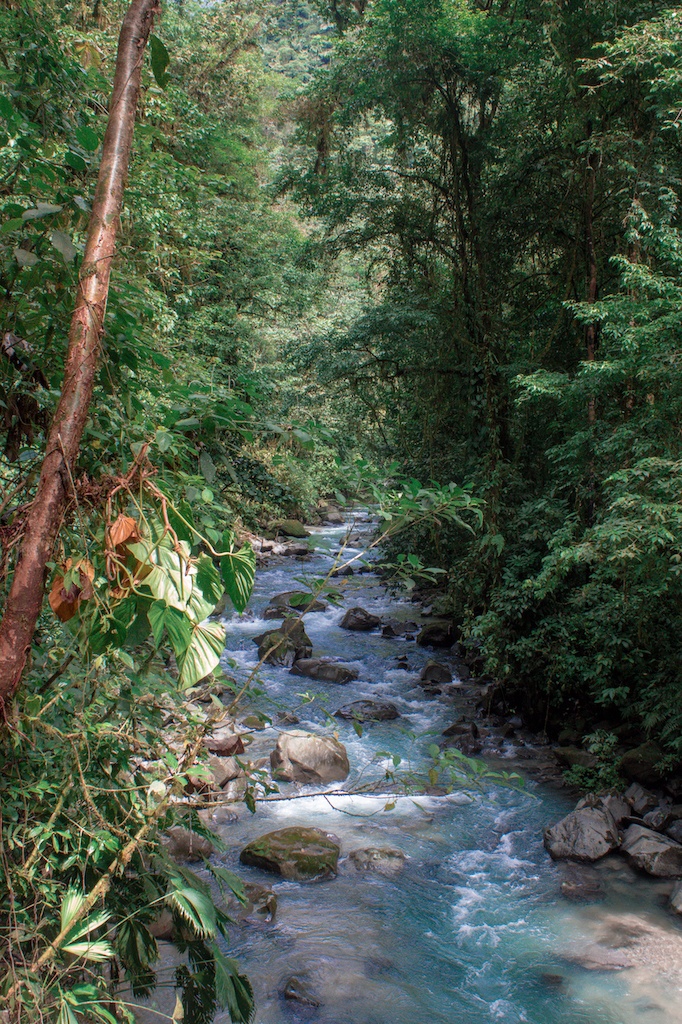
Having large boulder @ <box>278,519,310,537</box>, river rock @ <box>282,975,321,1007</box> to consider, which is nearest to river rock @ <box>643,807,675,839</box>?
river rock @ <box>282,975,321,1007</box>

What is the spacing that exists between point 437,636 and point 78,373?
9355 mm

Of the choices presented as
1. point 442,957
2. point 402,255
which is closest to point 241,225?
point 402,255

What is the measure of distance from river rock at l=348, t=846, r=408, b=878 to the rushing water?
0.24 ft

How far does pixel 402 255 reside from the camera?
11.3 meters

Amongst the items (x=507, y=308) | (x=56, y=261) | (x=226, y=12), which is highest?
(x=226, y=12)

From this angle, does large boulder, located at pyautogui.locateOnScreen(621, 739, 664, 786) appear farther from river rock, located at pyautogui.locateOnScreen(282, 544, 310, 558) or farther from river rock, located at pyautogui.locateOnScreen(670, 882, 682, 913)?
river rock, located at pyautogui.locateOnScreen(282, 544, 310, 558)

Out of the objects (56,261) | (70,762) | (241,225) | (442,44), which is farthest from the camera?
(241,225)

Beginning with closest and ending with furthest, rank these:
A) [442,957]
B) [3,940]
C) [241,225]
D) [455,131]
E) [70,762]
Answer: [3,940], [70,762], [442,957], [455,131], [241,225]

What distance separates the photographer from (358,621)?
10953 millimetres

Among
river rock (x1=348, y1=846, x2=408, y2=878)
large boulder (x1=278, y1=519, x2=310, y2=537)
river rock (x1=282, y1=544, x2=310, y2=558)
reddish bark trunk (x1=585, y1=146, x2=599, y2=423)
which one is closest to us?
river rock (x1=348, y1=846, x2=408, y2=878)

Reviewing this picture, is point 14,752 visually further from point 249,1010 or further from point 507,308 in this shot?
point 507,308

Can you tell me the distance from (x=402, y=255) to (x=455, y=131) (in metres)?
2.00

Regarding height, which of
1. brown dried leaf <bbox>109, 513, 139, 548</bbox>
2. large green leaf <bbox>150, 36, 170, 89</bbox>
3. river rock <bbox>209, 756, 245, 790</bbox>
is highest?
large green leaf <bbox>150, 36, 170, 89</bbox>

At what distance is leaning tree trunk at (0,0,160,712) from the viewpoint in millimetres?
1093
